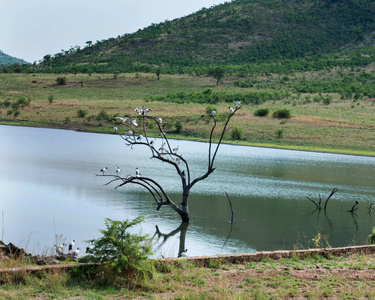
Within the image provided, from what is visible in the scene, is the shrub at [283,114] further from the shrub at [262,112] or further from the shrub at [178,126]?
the shrub at [178,126]

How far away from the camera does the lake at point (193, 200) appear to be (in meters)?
15.8

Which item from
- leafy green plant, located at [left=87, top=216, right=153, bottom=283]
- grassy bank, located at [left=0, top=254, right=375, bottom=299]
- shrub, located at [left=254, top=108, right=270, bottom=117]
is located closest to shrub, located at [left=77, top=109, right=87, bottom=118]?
shrub, located at [left=254, top=108, right=270, bottom=117]

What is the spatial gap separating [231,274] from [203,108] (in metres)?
52.4

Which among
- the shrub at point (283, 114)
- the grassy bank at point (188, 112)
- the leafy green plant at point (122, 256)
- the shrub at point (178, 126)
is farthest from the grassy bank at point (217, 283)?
the shrub at point (283, 114)

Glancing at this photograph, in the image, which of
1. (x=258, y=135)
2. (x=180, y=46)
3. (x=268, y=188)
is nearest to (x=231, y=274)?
(x=268, y=188)

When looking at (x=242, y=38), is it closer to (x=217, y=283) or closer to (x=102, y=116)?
(x=102, y=116)

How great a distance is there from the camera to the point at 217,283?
8.56 meters

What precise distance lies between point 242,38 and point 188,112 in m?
59.8

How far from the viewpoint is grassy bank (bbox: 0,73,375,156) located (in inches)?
2023

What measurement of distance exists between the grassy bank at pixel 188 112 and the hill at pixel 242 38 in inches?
858

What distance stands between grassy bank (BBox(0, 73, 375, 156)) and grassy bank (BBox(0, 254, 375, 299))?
40146 mm

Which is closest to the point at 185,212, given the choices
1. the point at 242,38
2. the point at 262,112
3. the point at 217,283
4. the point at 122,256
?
the point at 217,283

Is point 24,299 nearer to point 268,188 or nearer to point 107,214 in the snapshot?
point 107,214

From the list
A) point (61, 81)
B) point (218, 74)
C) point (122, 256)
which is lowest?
point (122, 256)
